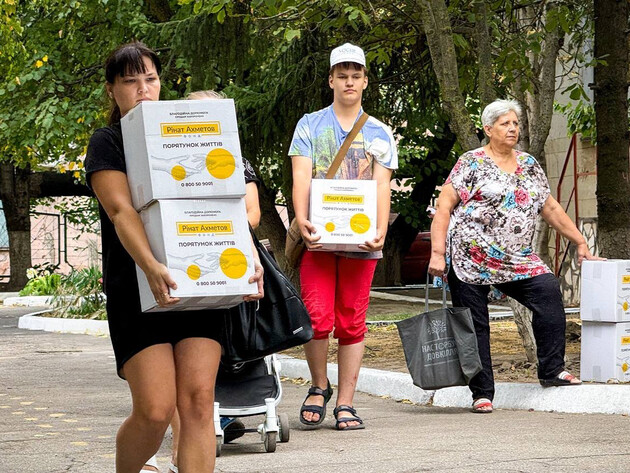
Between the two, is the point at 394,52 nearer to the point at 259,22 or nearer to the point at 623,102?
the point at 259,22

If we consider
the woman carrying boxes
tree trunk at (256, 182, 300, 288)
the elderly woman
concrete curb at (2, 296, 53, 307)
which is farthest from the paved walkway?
concrete curb at (2, 296, 53, 307)

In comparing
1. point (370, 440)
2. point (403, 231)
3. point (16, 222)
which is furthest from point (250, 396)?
point (16, 222)

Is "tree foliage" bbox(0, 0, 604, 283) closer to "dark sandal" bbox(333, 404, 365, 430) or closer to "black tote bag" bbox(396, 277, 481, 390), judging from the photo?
"black tote bag" bbox(396, 277, 481, 390)

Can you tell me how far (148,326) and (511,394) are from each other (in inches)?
178

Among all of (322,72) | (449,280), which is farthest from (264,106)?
(449,280)

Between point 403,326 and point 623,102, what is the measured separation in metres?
3.24

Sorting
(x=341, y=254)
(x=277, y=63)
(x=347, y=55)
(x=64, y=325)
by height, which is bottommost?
(x=64, y=325)

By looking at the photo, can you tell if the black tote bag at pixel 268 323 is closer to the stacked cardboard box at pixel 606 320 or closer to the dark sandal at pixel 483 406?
the dark sandal at pixel 483 406

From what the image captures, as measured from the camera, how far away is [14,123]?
76.3 feet

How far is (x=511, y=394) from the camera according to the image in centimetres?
827

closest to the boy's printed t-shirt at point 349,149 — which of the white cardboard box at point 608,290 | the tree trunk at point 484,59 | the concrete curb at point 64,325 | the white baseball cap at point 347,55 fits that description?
the white baseball cap at point 347,55

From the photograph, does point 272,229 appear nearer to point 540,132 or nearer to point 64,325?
point 64,325

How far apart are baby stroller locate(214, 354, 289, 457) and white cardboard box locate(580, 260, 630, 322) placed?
2699 mm

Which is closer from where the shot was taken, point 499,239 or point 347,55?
point 347,55
